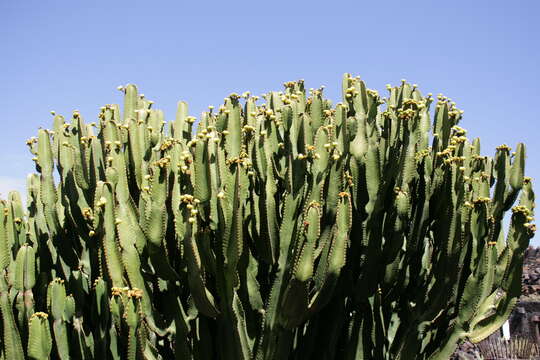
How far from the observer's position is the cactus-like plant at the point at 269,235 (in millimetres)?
4707

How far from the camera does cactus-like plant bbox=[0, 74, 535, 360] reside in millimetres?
4707

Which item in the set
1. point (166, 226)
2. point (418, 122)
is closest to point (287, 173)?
point (166, 226)

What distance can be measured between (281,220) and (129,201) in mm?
1198

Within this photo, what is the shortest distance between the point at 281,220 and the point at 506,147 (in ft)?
7.40

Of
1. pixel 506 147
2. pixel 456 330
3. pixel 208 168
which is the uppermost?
pixel 506 147

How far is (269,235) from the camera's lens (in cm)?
482

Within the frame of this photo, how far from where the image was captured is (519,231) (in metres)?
5.68

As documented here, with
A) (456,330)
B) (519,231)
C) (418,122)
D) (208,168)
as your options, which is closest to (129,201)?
(208,168)

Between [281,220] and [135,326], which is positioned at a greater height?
[281,220]

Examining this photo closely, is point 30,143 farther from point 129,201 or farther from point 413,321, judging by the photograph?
point 413,321

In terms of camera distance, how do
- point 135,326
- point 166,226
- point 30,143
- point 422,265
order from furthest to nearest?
point 30,143 < point 422,265 < point 166,226 < point 135,326

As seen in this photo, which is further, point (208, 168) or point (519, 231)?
point (519, 231)

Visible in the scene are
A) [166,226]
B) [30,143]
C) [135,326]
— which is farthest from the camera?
[30,143]

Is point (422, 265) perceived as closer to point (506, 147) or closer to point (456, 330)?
point (456, 330)
